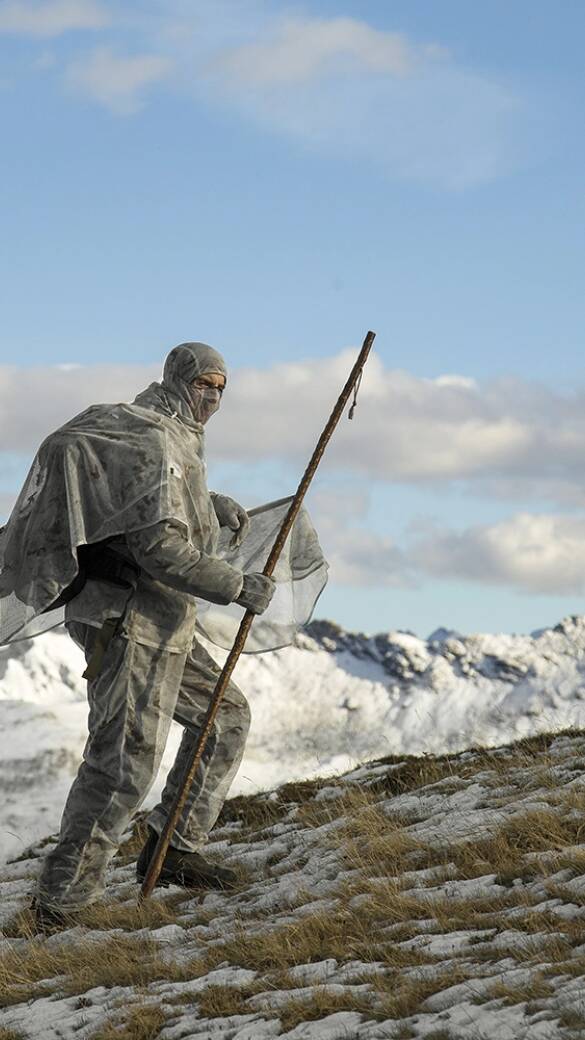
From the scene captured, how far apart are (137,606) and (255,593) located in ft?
2.57

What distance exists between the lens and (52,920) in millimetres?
9633

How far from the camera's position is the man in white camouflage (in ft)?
30.7

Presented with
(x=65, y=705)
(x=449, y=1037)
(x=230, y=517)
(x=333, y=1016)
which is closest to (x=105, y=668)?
(x=230, y=517)

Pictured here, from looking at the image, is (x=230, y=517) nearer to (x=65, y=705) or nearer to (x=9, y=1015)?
(x=9, y=1015)

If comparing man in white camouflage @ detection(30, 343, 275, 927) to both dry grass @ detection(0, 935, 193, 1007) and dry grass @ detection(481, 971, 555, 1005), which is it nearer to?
dry grass @ detection(0, 935, 193, 1007)

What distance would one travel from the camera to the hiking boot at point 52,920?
376 inches

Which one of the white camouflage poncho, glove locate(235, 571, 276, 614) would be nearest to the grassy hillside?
glove locate(235, 571, 276, 614)

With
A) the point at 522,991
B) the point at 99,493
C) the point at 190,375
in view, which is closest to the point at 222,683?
the point at 99,493

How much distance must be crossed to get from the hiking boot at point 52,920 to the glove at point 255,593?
234cm

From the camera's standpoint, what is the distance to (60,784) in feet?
94.6

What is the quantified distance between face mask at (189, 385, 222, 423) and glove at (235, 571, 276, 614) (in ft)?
3.81

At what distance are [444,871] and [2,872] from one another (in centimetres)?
570

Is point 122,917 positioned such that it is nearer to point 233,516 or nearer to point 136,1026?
point 136,1026

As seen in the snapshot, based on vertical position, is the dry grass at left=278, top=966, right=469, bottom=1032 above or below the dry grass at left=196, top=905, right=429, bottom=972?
below
